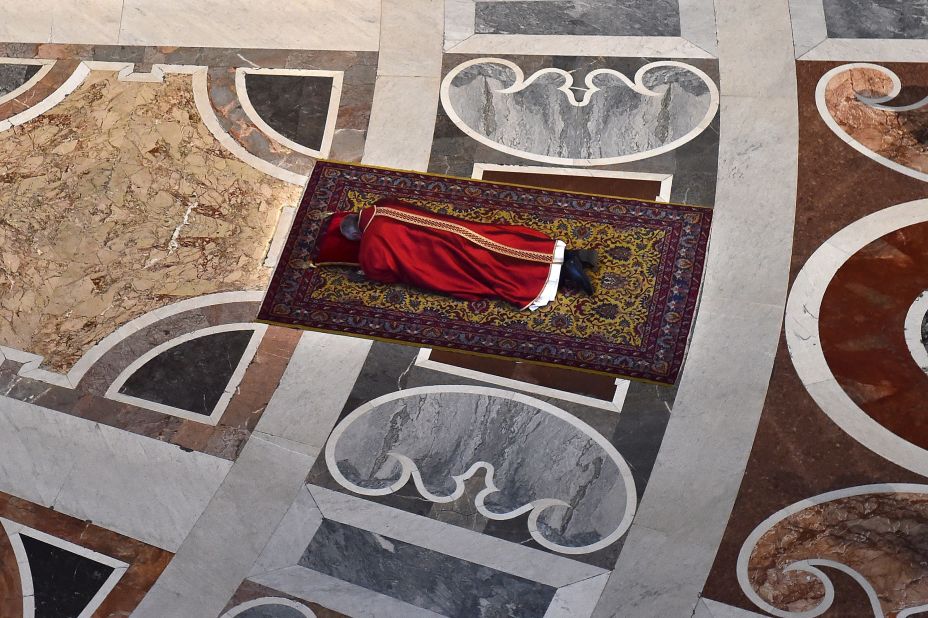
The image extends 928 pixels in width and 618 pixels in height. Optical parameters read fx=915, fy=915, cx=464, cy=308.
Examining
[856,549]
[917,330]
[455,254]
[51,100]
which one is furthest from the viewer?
[51,100]

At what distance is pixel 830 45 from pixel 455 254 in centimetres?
304

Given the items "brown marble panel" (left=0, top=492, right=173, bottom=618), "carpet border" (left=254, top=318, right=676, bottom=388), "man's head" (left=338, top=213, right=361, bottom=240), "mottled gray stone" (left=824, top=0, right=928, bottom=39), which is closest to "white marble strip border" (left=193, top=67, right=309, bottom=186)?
"man's head" (left=338, top=213, right=361, bottom=240)

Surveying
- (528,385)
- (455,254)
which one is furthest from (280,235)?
(528,385)

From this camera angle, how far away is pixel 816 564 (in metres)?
5.04

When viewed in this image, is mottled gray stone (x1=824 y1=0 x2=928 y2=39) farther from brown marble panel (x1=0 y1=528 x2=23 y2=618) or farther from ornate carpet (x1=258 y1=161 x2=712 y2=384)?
brown marble panel (x1=0 y1=528 x2=23 y2=618)

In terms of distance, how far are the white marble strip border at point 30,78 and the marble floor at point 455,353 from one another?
0.02m

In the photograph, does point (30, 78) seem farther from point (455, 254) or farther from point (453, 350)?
point (453, 350)

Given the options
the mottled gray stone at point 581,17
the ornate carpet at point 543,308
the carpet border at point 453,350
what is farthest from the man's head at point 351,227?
the mottled gray stone at point 581,17

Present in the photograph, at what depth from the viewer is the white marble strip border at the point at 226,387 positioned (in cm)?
583

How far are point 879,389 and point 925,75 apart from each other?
2268 mm

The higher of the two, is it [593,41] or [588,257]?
[593,41]

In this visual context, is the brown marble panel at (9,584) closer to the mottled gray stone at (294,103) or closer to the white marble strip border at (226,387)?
the white marble strip border at (226,387)

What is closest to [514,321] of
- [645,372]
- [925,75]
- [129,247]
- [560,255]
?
[560,255]

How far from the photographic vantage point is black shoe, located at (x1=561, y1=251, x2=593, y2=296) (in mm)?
5695
